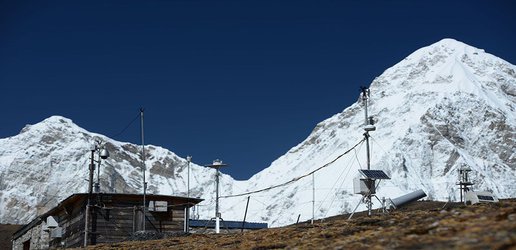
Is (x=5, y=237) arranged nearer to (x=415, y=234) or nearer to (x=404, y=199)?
(x=404, y=199)

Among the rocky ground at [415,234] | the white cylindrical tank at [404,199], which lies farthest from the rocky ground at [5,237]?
the rocky ground at [415,234]

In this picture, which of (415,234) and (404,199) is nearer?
(415,234)

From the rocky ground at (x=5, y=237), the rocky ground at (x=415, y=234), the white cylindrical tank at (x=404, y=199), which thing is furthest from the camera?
the rocky ground at (x=5, y=237)

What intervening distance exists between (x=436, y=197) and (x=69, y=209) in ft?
527

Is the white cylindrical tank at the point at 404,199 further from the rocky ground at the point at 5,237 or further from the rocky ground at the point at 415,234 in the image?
the rocky ground at the point at 5,237

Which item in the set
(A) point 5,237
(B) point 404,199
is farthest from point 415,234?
(A) point 5,237

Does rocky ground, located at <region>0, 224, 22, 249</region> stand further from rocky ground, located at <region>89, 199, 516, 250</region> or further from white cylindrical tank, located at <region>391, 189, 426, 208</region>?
rocky ground, located at <region>89, 199, 516, 250</region>

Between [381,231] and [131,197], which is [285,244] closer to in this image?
[381,231]

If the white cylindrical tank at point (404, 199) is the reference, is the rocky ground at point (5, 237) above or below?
below

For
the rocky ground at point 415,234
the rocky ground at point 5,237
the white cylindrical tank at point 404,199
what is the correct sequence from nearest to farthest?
the rocky ground at point 415,234 → the white cylindrical tank at point 404,199 → the rocky ground at point 5,237

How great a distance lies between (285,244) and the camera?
1167 cm

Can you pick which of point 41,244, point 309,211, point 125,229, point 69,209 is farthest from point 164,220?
point 309,211

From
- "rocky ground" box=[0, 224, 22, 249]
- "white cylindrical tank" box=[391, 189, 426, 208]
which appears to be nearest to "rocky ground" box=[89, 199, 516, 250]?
"white cylindrical tank" box=[391, 189, 426, 208]

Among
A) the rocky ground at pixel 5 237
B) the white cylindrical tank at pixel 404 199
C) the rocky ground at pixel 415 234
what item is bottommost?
the rocky ground at pixel 5 237
